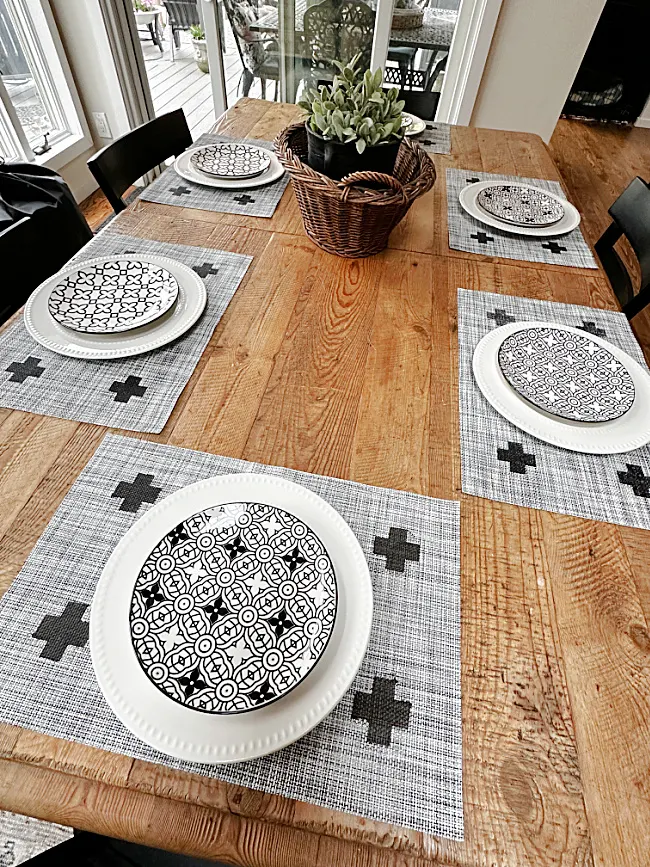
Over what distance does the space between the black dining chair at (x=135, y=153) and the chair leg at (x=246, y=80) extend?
170cm

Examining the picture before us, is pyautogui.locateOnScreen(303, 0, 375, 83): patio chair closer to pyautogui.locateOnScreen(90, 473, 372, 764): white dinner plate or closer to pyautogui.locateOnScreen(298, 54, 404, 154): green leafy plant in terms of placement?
pyautogui.locateOnScreen(298, 54, 404, 154): green leafy plant

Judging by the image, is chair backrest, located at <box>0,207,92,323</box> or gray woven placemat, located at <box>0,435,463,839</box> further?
chair backrest, located at <box>0,207,92,323</box>

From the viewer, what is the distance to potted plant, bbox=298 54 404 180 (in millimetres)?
934

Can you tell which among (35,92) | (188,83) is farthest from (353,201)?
(188,83)

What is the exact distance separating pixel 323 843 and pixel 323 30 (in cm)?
322

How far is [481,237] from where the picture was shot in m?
1.16

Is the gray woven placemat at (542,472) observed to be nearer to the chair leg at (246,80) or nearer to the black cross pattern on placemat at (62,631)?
the black cross pattern on placemat at (62,631)

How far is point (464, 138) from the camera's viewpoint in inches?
63.6

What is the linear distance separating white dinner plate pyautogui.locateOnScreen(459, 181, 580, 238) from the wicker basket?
0.18m

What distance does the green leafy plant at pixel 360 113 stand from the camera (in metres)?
0.93

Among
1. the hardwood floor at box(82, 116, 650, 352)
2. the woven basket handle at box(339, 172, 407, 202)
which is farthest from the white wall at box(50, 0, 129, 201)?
the woven basket handle at box(339, 172, 407, 202)

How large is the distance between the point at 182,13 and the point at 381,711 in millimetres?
6856

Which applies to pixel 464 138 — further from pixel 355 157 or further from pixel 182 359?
pixel 182 359

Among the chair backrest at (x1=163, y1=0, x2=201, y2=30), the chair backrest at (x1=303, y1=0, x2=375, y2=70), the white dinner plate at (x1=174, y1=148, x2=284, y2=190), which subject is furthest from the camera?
the chair backrest at (x1=163, y1=0, x2=201, y2=30)
